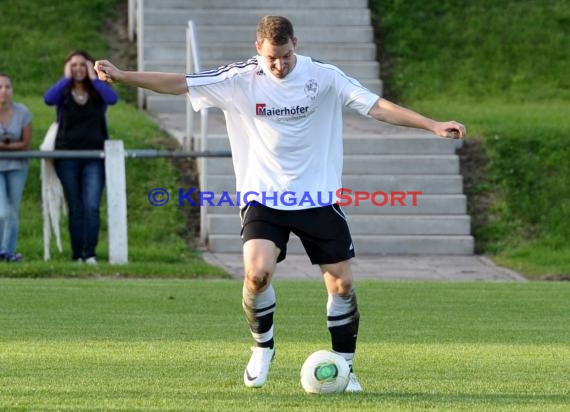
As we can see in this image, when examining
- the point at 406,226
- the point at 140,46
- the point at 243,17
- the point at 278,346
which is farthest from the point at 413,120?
the point at 243,17

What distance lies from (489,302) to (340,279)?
5.80 metres

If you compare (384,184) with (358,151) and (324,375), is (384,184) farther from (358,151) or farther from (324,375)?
(324,375)

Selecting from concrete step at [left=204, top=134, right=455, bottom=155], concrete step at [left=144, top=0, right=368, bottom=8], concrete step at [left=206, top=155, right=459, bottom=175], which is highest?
concrete step at [left=144, top=0, right=368, bottom=8]

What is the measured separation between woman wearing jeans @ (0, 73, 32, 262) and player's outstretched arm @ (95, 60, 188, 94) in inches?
349

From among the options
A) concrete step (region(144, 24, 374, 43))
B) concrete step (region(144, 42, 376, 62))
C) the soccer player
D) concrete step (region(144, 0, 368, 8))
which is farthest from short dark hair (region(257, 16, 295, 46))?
concrete step (region(144, 0, 368, 8))

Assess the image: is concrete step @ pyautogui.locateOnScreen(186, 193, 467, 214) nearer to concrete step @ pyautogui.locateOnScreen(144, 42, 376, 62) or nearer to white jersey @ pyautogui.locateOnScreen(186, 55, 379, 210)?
concrete step @ pyautogui.locateOnScreen(144, 42, 376, 62)

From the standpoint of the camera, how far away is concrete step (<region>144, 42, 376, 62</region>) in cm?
2381

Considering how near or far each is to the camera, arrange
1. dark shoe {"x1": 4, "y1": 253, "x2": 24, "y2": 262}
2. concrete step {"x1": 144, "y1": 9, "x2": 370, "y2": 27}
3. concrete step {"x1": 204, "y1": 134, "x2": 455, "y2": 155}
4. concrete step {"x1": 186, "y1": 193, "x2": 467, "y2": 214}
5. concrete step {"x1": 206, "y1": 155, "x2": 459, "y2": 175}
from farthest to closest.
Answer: concrete step {"x1": 144, "y1": 9, "x2": 370, "y2": 27} < concrete step {"x1": 204, "y1": 134, "x2": 455, "y2": 155} < concrete step {"x1": 206, "y1": 155, "x2": 459, "y2": 175} < concrete step {"x1": 186, "y1": 193, "x2": 467, "y2": 214} < dark shoe {"x1": 4, "y1": 253, "x2": 24, "y2": 262}

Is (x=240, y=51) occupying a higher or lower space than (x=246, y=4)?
lower

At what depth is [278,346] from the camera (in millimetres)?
10297

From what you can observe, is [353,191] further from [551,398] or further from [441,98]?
[551,398]

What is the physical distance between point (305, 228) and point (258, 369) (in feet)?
2.71

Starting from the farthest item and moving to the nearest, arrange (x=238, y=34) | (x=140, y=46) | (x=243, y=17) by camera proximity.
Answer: (x=243, y=17), (x=238, y=34), (x=140, y=46)

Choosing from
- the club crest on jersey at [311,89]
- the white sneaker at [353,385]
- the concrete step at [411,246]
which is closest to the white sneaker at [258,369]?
the white sneaker at [353,385]
